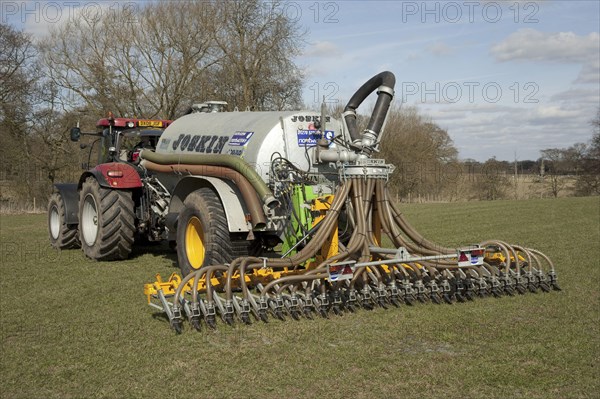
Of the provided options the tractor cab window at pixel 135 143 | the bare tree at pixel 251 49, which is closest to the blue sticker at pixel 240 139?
the tractor cab window at pixel 135 143

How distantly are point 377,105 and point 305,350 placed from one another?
325cm

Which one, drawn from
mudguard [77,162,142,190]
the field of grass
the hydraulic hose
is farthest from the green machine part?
mudguard [77,162,142,190]

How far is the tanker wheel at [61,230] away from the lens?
11.6 m

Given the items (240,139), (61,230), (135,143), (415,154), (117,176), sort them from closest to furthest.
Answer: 1. (240,139)
2. (117,176)
3. (61,230)
4. (135,143)
5. (415,154)

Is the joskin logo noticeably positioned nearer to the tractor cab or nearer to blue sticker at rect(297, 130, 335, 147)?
blue sticker at rect(297, 130, 335, 147)

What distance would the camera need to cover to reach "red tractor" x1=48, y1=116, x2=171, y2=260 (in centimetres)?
984

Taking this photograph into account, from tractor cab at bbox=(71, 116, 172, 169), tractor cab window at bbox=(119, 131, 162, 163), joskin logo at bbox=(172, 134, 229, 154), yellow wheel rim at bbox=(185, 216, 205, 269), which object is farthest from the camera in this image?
tractor cab at bbox=(71, 116, 172, 169)

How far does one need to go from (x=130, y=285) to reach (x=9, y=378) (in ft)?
11.5

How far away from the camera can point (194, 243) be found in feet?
26.8

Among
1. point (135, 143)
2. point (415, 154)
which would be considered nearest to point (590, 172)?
point (415, 154)

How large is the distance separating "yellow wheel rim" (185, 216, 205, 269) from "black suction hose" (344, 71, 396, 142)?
7.35 ft

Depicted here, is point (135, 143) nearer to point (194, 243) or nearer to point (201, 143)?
point (201, 143)

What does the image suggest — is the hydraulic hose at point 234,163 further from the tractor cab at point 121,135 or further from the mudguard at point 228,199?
the tractor cab at point 121,135

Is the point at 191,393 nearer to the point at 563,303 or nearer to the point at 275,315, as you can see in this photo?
the point at 275,315
